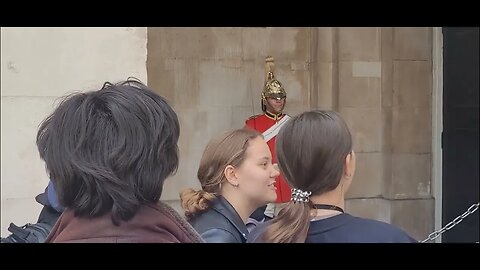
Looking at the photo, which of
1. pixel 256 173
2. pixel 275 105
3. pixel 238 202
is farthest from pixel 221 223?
pixel 275 105

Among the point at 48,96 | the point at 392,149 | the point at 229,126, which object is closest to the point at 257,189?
the point at 48,96

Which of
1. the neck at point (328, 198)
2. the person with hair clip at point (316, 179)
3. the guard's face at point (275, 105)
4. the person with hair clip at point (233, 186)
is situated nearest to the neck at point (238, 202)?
the person with hair clip at point (233, 186)

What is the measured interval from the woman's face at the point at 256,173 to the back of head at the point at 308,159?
308 mm

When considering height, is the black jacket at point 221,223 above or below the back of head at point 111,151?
below

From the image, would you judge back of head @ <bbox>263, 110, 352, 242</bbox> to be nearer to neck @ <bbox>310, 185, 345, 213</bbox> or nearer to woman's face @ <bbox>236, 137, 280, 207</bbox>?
neck @ <bbox>310, 185, 345, 213</bbox>

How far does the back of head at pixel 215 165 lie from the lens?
2.69 meters

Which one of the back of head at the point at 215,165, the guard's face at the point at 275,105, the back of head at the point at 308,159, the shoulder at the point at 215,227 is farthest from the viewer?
the guard's face at the point at 275,105

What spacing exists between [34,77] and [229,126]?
268cm

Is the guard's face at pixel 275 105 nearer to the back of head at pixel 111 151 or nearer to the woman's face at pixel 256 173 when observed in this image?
the woman's face at pixel 256 173

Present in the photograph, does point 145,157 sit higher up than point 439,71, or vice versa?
point 439,71

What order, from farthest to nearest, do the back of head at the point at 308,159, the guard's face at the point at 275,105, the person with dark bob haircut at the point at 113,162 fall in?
the guard's face at the point at 275,105 → the back of head at the point at 308,159 → the person with dark bob haircut at the point at 113,162

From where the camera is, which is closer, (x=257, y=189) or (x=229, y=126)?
(x=257, y=189)

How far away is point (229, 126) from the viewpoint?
5.96m
